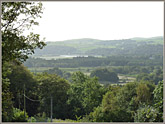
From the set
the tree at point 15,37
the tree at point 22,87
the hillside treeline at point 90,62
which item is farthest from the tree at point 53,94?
the hillside treeline at point 90,62

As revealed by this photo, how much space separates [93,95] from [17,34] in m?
23.0

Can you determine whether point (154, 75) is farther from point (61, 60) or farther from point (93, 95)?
point (93, 95)

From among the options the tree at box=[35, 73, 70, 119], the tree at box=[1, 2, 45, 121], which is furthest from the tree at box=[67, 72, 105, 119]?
the tree at box=[1, 2, 45, 121]

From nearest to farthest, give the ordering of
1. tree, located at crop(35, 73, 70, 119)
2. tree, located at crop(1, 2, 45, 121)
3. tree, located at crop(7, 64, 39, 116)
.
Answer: tree, located at crop(1, 2, 45, 121)
tree, located at crop(7, 64, 39, 116)
tree, located at crop(35, 73, 70, 119)

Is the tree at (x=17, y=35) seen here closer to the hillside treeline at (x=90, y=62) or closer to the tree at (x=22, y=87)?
the tree at (x=22, y=87)

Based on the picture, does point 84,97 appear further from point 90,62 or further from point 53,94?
point 90,62

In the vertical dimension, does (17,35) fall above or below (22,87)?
above

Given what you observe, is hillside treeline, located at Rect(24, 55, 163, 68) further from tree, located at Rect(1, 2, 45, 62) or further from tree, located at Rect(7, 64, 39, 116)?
tree, located at Rect(1, 2, 45, 62)

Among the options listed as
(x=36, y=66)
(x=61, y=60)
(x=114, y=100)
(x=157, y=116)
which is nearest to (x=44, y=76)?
(x=114, y=100)

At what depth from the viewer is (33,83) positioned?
89.3 feet

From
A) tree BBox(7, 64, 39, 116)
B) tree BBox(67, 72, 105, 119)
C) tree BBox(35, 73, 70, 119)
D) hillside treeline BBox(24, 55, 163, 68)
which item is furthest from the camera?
hillside treeline BBox(24, 55, 163, 68)

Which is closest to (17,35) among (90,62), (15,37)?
(15,37)

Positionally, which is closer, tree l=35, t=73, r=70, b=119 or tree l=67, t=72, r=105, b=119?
tree l=35, t=73, r=70, b=119

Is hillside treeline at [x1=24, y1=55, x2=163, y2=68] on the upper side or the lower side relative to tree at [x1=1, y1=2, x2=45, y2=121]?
lower
